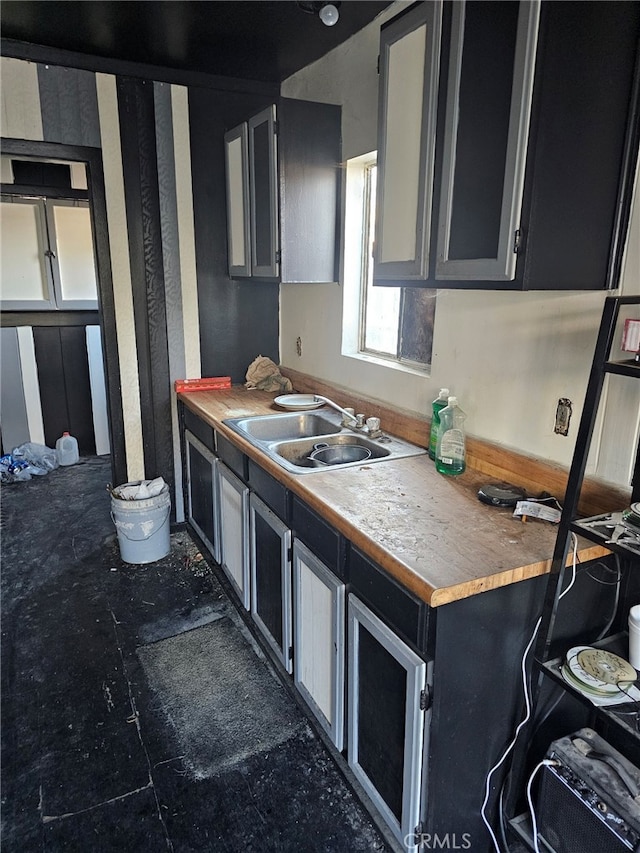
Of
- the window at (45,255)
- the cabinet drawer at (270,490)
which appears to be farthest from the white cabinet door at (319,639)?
the window at (45,255)

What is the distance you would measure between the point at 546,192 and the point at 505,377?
2.03 ft

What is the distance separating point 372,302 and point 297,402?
1.91ft

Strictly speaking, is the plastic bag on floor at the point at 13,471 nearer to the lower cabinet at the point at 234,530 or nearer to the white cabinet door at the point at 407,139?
the lower cabinet at the point at 234,530

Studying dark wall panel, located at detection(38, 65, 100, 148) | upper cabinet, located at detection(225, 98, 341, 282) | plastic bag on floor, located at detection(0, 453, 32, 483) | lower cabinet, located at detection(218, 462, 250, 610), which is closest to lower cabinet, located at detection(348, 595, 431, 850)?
lower cabinet, located at detection(218, 462, 250, 610)

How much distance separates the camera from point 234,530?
2.40m

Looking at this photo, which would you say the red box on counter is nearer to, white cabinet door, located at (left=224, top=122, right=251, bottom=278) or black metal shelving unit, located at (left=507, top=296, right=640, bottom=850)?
white cabinet door, located at (left=224, top=122, right=251, bottom=278)

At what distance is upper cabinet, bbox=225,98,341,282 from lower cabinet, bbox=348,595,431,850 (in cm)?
162

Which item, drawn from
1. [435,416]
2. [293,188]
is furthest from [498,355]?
[293,188]

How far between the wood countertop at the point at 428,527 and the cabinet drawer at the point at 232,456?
0.76ft

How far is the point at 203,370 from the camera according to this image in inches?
128

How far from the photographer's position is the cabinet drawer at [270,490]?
73.1 inches

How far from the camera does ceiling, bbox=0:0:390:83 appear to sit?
2.12 meters

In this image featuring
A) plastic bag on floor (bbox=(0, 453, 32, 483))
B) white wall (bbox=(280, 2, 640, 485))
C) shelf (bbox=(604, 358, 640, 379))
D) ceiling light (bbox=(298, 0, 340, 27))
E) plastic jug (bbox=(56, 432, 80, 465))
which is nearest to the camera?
shelf (bbox=(604, 358, 640, 379))

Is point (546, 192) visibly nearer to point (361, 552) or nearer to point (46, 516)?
point (361, 552)
